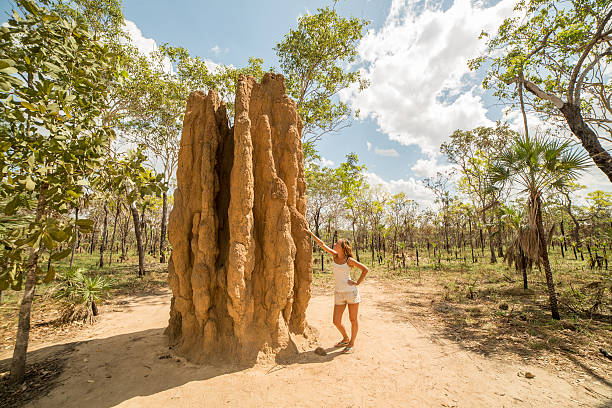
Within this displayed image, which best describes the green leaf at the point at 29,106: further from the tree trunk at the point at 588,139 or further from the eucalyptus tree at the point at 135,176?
the tree trunk at the point at 588,139

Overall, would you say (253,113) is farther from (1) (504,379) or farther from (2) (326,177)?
(2) (326,177)

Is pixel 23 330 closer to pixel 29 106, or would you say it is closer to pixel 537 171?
pixel 29 106

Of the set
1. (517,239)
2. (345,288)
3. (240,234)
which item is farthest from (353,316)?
(517,239)

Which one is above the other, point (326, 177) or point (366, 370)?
point (326, 177)

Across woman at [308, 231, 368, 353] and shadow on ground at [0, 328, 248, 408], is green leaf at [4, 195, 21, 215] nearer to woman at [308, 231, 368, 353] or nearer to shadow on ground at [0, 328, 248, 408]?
shadow on ground at [0, 328, 248, 408]

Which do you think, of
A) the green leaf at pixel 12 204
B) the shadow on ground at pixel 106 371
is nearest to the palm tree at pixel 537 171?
the shadow on ground at pixel 106 371

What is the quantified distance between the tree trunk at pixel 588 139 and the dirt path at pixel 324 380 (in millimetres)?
5639

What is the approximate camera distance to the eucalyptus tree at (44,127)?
2.43 meters

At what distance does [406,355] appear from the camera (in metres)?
4.99

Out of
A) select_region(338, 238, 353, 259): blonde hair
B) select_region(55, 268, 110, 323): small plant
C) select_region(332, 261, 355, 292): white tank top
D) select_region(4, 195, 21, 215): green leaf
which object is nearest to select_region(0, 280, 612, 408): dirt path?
select_region(332, 261, 355, 292): white tank top

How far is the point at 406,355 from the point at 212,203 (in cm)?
490

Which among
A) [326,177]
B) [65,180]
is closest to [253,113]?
[65,180]

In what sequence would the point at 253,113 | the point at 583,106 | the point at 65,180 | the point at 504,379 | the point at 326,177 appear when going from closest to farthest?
the point at 65,180
the point at 504,379
the point at 253,113
the point at 583,106
the point at 326,177

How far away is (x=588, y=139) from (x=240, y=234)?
31.3 feet
